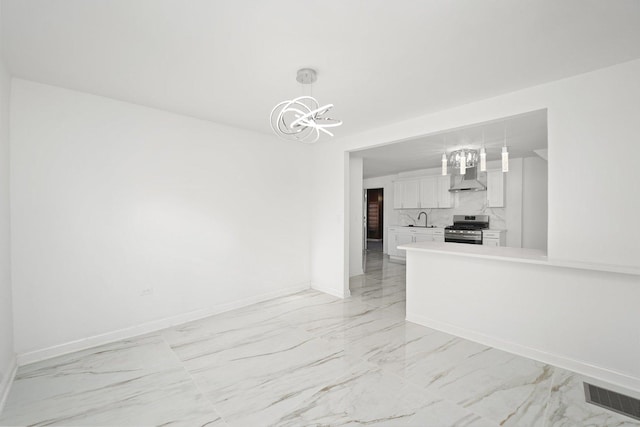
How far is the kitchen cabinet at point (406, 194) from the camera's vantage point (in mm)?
7652

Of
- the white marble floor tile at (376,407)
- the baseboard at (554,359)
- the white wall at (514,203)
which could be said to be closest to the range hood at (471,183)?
the white wall at (514,203)

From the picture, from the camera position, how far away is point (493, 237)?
6051 millimetres

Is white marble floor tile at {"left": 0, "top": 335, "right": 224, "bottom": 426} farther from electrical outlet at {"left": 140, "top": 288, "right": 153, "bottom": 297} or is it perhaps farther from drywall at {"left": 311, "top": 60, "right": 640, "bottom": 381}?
drywall at {"left": 311, "top": 60, "right": 640, "bottom": 381}

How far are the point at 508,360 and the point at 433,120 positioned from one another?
105 inches

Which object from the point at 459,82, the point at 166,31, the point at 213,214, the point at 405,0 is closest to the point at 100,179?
the point at 213,214

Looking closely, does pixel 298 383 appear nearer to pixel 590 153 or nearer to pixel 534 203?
pixel 590 153

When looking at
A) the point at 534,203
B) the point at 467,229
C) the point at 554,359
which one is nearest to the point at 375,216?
the point at 467,229

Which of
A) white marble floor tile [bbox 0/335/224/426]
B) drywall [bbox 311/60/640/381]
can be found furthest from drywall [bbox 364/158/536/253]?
white marble floor tile [bbox 0/335/224/426]

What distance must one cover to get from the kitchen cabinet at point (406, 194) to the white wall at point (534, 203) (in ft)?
7.71

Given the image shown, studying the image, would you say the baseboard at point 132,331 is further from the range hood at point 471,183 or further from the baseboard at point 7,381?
the range hood at point 471,183

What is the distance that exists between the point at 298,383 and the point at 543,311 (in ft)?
7.63

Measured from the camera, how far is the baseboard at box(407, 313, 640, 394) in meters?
2.24

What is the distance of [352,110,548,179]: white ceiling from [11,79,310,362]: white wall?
2.37 meters

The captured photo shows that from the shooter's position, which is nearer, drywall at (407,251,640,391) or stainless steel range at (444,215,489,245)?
drywall at (407,251,640,391)
